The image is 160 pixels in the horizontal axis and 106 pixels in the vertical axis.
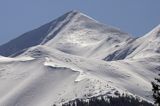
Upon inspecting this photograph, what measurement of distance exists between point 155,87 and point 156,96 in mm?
935

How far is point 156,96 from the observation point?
6241cm

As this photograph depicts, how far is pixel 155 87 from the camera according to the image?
6269 centimetres
